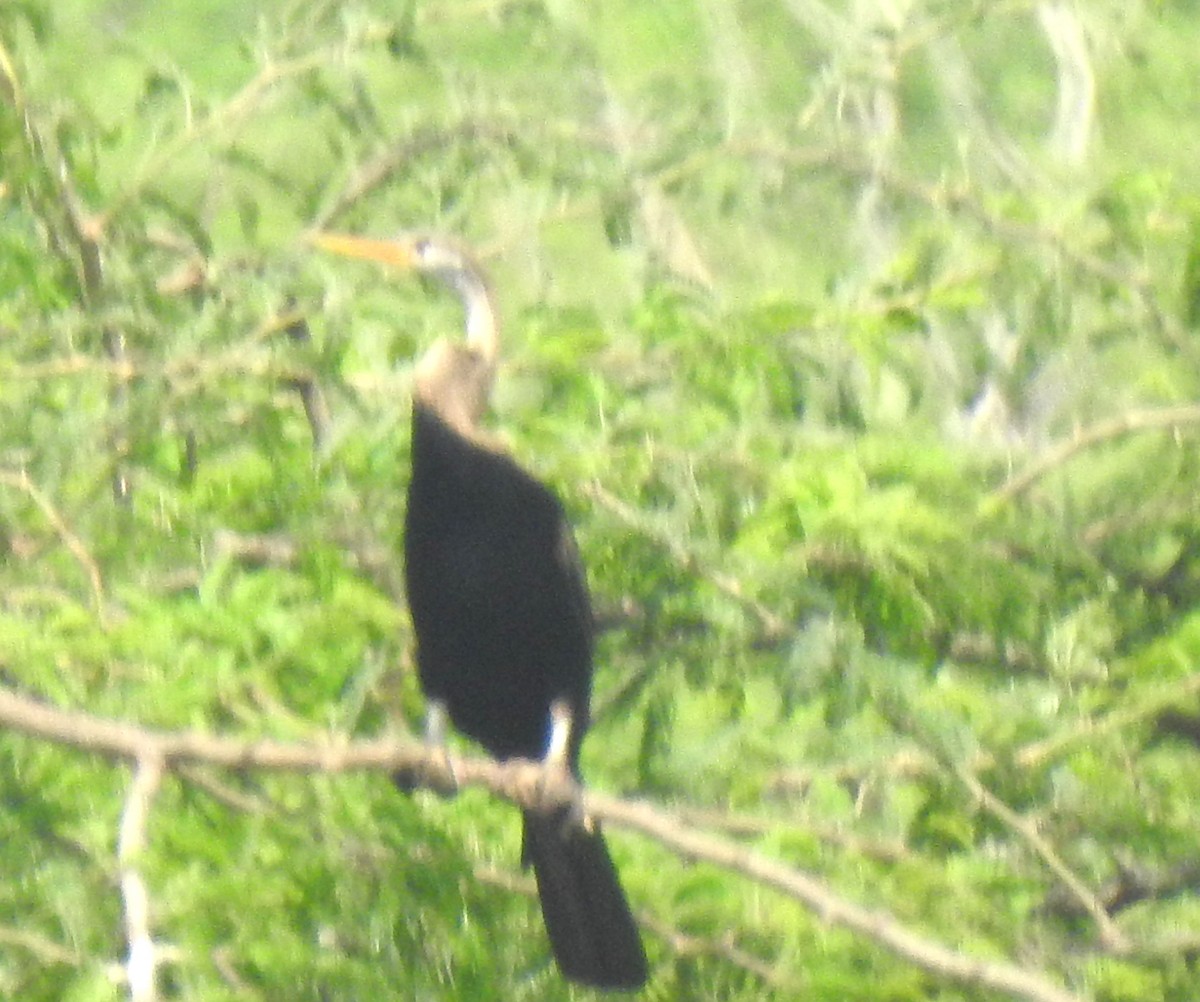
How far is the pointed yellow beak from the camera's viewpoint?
3.48 m

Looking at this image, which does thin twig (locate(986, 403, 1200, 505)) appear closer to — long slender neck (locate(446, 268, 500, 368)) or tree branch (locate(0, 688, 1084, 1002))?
long slender neck (locate(446, 268, 500, 368))

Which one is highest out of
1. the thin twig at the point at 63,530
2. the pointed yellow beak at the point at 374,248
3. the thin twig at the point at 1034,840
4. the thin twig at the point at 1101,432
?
the pointed yellow beak at the point at 374,248

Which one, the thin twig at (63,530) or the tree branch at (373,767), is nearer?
the tree branch at (373,767)

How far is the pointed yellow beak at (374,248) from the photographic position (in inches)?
137

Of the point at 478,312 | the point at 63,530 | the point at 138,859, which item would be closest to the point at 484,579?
the point at 478,312

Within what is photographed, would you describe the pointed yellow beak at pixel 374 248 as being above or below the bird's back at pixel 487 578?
above

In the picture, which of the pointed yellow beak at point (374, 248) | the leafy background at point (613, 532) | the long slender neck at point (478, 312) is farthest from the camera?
the pointed yellow beak at point (374, 248)

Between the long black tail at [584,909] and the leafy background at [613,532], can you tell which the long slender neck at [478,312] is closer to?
the leafy background at [613,532]

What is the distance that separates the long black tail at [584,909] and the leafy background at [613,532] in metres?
0.06

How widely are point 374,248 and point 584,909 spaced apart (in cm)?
138

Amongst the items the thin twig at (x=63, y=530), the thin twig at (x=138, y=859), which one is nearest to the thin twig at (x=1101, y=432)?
the thin twig at (x=63, y=530)

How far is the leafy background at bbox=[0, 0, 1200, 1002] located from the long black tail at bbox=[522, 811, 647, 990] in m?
0.06

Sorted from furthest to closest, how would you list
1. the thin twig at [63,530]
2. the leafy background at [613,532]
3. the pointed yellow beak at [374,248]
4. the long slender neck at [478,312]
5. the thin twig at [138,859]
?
the pointed yellow beak at [374,248]
the long slender neck at [478,312]
the thin twig at [63,530]
the leafy background at [613,532]
the thin twig at [138,859]

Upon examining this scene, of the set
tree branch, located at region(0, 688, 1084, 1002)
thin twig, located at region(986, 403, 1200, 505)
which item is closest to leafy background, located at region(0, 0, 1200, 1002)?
thin twig, located at region(986, 403, 1200, 505)
